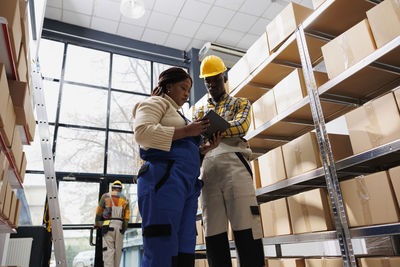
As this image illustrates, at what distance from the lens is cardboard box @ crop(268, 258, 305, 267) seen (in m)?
2.20

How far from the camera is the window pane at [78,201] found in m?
5.55

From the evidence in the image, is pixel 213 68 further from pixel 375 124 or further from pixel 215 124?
pixel 375 124

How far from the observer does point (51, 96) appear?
6043 mm

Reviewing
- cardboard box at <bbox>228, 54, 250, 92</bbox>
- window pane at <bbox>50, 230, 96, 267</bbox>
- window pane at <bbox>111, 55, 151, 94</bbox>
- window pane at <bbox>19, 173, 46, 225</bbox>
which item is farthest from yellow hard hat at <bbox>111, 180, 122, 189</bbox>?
cardboard box at <bbox>228, 54, 250, 92</bbox>

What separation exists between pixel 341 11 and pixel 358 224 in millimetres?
1599

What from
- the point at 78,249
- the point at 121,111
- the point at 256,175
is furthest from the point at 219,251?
the point at 121,111

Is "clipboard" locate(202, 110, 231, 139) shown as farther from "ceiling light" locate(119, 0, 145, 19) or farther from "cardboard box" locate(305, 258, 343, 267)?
"ceiling light" locate(119, 0, 145, 19)

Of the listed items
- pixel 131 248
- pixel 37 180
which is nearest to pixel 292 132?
pixel 131 248

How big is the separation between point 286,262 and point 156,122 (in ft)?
5.06

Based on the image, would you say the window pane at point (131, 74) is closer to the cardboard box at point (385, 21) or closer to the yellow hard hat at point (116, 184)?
the yellow hard hat at point (116, 184)

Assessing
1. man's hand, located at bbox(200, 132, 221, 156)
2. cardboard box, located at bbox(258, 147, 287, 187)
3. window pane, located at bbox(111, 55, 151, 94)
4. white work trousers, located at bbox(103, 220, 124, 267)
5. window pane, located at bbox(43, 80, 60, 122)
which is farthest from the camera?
window pane, located at bbox(111, 55, 151, 94)

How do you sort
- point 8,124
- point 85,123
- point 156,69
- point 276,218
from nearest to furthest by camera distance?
1. point 8,124
2. point 276,218
3. point 85,123
4. point 156,69

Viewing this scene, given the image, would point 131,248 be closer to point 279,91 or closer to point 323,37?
point 279,91

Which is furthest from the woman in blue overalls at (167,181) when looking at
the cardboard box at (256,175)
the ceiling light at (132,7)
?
the ceiling light at (132,7)
